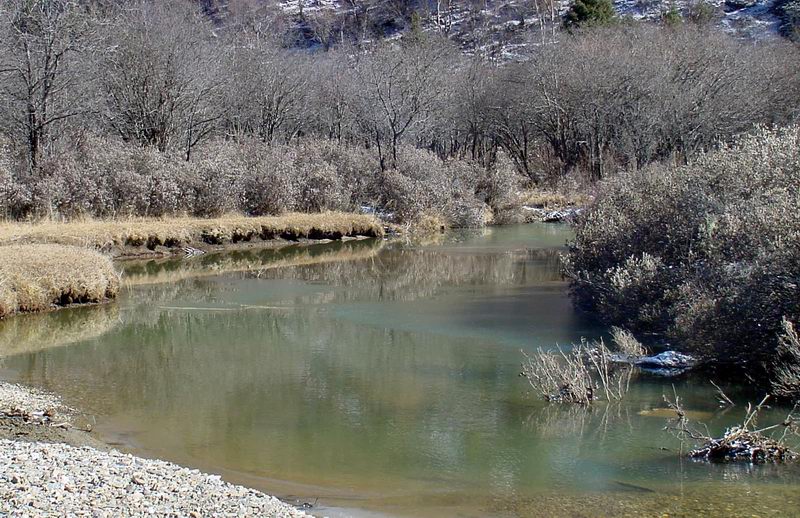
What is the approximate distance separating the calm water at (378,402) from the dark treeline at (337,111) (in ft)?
39.3

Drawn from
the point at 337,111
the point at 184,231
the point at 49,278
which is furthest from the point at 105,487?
the point at 337,111

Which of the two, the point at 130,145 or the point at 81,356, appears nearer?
the point at 81,356

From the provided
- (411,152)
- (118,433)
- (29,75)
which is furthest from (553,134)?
(118,433)

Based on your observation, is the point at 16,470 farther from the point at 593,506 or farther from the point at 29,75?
the point at 29,75

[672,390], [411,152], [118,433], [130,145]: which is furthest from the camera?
[411,152]

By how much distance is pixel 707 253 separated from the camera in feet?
55.1

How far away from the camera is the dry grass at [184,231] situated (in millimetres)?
28734

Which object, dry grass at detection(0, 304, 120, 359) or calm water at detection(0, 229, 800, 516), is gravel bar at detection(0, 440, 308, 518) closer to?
calm water at detection(0, 229, 800, 516)

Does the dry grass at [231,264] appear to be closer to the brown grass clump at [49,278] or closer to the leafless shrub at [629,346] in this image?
the brown grass clump at [49,278]

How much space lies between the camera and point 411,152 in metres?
44.3

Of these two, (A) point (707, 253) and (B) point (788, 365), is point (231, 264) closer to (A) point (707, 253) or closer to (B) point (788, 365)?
(A) point (707, 253)

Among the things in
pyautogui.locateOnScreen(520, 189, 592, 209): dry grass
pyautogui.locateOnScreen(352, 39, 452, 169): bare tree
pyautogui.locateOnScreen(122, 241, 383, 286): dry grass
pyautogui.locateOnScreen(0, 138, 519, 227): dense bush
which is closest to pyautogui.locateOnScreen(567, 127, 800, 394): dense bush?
pyautogui.locateOnScreen(122, 241, 383, 286): dry grass

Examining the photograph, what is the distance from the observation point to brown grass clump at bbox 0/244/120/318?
20641 millimetres

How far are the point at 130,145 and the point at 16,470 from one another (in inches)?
1208
